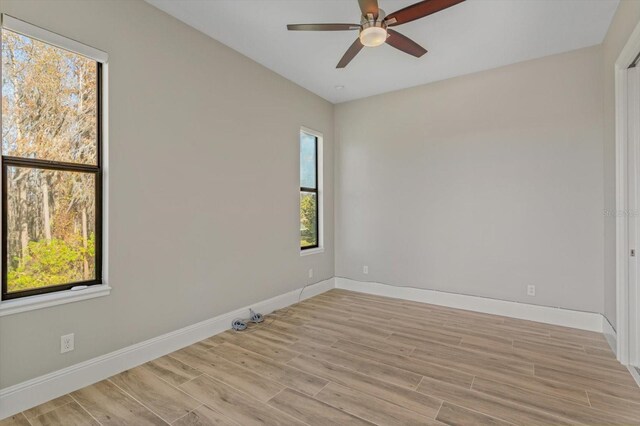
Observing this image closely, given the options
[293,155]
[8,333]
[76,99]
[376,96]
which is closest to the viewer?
[8,333]

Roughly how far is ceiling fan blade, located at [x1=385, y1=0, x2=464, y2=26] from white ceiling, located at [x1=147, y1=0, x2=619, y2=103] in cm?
46

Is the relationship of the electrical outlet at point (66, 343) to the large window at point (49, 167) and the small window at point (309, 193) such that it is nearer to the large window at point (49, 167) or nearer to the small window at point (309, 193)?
the large window at point (49, 167)

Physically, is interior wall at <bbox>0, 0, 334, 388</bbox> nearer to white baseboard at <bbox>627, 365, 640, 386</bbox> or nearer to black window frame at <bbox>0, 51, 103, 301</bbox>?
black window frame at <bbox>0, 51, 103, 301</bbox>

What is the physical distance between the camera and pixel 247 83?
3.62 meters

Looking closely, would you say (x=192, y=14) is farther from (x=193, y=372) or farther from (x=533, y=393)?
(x=533, y=393)

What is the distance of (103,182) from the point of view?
7.97ft

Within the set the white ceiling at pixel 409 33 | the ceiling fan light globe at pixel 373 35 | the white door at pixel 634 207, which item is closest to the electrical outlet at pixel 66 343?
the white ceiling at pixel 409 33

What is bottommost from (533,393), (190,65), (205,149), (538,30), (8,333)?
(533,393)

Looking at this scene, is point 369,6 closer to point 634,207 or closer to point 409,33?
point 409,33

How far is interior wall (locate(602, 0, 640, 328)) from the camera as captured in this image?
8.54 feet

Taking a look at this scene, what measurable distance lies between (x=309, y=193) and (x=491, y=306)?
288cm

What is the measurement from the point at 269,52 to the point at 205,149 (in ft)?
4.41

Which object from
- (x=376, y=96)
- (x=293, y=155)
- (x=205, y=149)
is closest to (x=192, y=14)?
(x=205, y=149)

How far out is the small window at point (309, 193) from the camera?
185 inches
